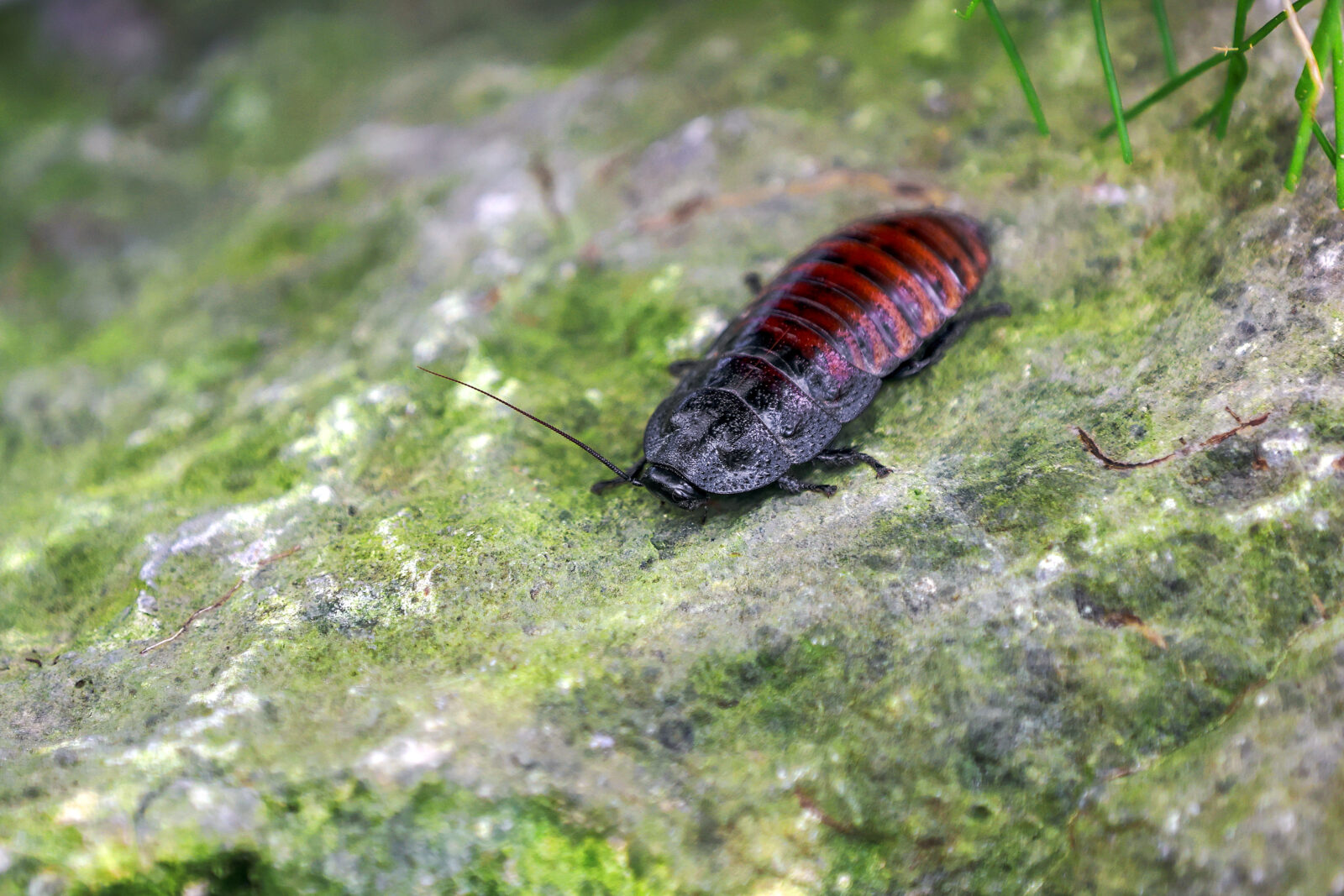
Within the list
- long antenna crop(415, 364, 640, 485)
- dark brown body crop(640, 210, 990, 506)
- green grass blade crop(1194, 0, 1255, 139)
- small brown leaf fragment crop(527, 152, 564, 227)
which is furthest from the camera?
small brown leaf fragment crop(527, 152, 564, 227)

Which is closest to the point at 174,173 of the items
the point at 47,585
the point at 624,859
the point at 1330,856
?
the point at 47,585

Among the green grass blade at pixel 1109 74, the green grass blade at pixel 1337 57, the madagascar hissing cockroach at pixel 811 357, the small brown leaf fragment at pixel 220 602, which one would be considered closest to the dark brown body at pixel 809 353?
the madagascar hissing cockroach at pixel 811 357

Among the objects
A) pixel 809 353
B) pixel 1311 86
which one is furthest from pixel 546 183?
pixel 1311 86

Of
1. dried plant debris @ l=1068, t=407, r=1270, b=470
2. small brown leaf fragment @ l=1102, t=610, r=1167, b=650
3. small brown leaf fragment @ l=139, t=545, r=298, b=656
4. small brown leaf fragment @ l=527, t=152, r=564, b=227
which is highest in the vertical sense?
small brown leaf fragment @ l=527, t=152, r=564, b=227

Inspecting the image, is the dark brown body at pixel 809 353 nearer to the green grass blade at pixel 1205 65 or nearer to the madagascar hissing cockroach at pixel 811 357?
the madagascar hissing cockroach at pixel 811 357

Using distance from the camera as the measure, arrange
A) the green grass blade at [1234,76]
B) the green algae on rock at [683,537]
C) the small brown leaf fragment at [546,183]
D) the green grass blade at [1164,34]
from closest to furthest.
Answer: the green algae on rock at [683,537] → the green grass blade at [1234,76] → the green grass blade at [1164,34] → the small brown leaf fragment at [546,183]

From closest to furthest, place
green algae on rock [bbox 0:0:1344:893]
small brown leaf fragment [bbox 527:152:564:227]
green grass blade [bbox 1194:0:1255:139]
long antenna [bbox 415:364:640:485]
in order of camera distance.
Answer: green algae on rock [bbox 0:0:1344:893] < green grass blade [bbox 1194:0:1255:139] < long antenna [bbox 415:364:640:485] < small brown leaf fragment [bbox 527:152:564:227]

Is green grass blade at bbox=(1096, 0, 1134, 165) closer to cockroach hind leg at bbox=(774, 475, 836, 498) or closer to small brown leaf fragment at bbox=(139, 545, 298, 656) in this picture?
cockroach hind leg at bbox=(774, 475, 836, 498)

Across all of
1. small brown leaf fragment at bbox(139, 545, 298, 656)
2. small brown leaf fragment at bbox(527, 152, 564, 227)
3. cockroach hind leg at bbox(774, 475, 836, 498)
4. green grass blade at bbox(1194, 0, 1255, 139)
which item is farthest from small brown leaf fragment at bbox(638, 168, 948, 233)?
small brown leaf fragment at bbox(139, 545, 298, 656)
